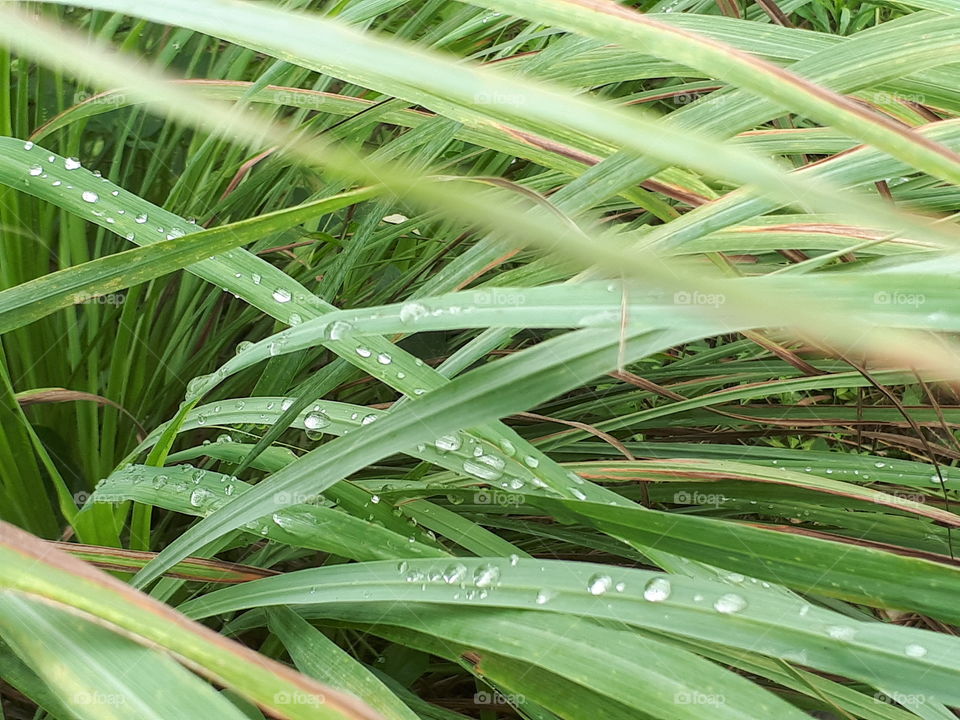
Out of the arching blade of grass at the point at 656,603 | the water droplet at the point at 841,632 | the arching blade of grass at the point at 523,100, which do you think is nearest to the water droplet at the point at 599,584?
the arching blade of grass at the point at 656,603

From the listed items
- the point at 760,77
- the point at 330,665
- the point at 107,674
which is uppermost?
the point at 760,77

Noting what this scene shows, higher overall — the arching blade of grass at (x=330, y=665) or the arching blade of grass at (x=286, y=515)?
the arching blade of grass at (x=286, y=515)

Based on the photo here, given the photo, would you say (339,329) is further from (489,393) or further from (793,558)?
(793,558)

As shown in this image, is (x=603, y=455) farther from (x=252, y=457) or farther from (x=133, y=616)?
(x=133, y=616)

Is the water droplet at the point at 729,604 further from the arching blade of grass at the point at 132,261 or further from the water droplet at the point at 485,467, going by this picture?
the arching blade of grass at the point at 132,261

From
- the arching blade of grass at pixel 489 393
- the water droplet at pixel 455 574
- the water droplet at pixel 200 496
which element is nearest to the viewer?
the arching blade of grass at pixel 489 393

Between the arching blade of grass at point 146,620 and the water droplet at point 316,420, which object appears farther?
the water droplet at point 316,420

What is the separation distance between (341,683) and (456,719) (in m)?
0.16

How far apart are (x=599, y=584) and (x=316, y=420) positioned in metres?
0.28

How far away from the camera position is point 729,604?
0.44 meters

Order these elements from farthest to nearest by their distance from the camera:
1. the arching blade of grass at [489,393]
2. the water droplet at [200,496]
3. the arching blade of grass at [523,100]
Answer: the water droplet at [200,496] → the arching blade of grass at [489,393] → the arching blade of grass at [523,100]

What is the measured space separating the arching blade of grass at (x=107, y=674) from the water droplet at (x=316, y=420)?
27cm

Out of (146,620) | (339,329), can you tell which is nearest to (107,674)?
(146,620)

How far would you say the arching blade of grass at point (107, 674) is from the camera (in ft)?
1.14
